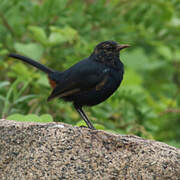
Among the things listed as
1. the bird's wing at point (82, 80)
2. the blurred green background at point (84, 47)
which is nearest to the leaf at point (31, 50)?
the blurred green background at point (84, 47)

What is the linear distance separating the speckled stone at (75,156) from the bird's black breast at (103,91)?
0.65 m

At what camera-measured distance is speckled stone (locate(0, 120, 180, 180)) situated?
298cm

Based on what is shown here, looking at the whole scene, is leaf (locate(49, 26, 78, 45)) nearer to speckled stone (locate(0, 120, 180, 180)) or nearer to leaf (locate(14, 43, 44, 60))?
leaf (locate(14, 43, 44, 60))

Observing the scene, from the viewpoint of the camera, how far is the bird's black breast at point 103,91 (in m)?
3.91

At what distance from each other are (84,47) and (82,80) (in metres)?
1.77

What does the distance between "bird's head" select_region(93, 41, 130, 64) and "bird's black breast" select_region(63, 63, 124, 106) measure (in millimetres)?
127

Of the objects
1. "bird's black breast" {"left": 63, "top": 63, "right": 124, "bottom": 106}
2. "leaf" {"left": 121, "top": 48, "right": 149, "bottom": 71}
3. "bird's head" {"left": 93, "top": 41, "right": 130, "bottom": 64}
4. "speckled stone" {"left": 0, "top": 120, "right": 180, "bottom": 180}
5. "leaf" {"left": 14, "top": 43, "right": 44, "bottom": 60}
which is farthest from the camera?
"leaf" {"left": 121, "top": 48, "right": 149, "bottom": 71}

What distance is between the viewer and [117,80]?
12.9ft

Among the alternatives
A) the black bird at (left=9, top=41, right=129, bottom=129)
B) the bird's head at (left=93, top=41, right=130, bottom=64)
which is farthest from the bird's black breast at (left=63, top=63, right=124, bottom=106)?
the bird's head at (left=93, top=41, right=130, bottom=64)

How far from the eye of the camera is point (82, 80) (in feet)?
13.0

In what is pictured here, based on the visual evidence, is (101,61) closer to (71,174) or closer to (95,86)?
(95,86)

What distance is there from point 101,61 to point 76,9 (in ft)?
8.43

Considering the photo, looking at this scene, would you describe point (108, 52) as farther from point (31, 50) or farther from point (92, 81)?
point (31, 50)

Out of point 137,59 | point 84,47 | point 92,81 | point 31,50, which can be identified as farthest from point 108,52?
point 137,59
